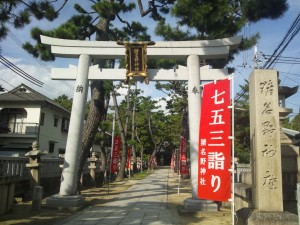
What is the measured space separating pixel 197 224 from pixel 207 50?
6006 millimetres

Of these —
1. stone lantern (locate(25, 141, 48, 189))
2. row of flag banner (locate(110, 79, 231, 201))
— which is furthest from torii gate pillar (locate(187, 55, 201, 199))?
stone lantern (locate(25, 141, 48, 189))

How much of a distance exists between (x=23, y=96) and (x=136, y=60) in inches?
772

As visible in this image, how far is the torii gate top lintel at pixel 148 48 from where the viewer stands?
11.8m

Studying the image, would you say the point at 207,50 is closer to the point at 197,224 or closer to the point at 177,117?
the point at 197,224

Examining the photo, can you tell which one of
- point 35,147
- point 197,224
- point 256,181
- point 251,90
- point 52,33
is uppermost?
point 52,33

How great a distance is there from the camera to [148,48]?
476 inches

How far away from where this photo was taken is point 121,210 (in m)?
11.0

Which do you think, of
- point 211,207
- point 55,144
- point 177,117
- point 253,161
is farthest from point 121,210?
point 177,117

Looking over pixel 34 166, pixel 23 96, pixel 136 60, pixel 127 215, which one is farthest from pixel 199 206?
pixel 23 96

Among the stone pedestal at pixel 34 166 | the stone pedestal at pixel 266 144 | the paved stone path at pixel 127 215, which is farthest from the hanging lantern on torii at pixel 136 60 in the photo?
the stone pedestal at pixel 266 144

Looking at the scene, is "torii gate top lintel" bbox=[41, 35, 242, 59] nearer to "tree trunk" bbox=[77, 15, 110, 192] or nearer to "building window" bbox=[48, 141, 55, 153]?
"tree trunk" bbox=[77, 15, 110, 192]

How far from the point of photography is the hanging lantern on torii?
11945 mm

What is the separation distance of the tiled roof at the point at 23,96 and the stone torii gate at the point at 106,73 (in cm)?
1690

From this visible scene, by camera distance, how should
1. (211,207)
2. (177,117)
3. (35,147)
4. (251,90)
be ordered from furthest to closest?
(177,117)
(35,147)
(211,207)
(251,90)
